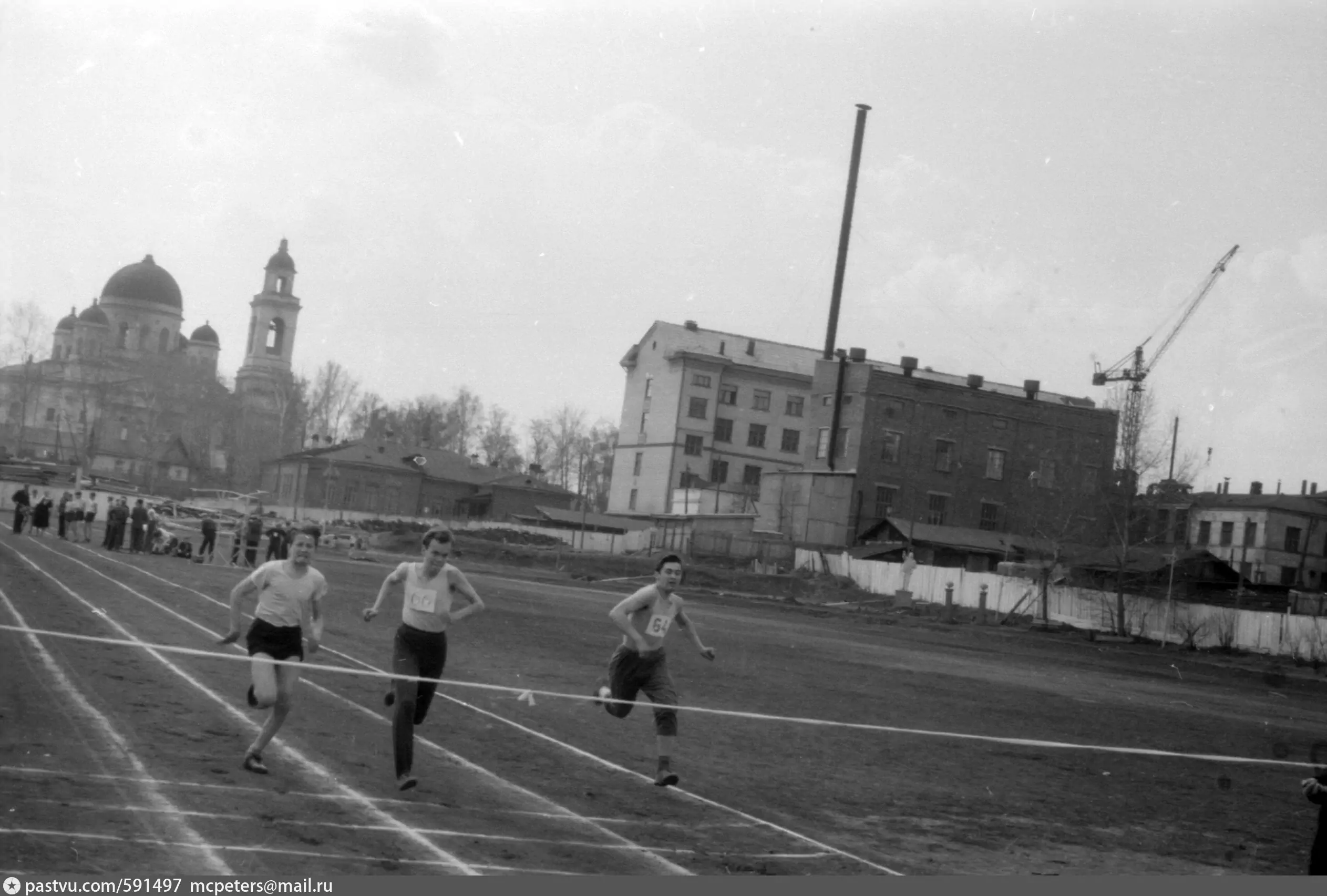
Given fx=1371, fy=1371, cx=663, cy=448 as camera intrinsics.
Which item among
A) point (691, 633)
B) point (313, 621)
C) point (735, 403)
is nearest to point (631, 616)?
point (691, 633)

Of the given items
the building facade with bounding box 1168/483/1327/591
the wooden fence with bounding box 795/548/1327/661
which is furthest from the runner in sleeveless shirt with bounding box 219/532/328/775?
the building facade with bounding box 1168/483/1327/591

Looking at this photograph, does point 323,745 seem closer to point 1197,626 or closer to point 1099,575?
point 1197,626

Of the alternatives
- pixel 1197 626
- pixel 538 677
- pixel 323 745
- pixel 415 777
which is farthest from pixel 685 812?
pixel 1197 626

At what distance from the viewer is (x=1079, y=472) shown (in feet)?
238

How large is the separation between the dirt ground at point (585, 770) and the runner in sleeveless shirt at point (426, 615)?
2.34ft

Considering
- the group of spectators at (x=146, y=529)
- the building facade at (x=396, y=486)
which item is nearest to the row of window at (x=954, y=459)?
the building facade at (x=396, y=486)

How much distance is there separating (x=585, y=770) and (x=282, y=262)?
22.9 meters

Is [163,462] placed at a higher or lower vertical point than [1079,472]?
lower

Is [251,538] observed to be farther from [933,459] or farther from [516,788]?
[933,459]

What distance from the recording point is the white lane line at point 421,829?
8.04m

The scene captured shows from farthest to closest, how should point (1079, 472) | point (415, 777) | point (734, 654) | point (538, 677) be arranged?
point (1079, 472) < point (734, 654) < point (538, 677) < point (415, 777)

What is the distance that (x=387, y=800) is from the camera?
9266mm

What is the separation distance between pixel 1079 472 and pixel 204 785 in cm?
6837

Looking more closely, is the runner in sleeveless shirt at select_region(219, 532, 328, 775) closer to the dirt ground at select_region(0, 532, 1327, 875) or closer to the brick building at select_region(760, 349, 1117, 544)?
the dirt ground at select_region(0, 532, 1327, 875)
